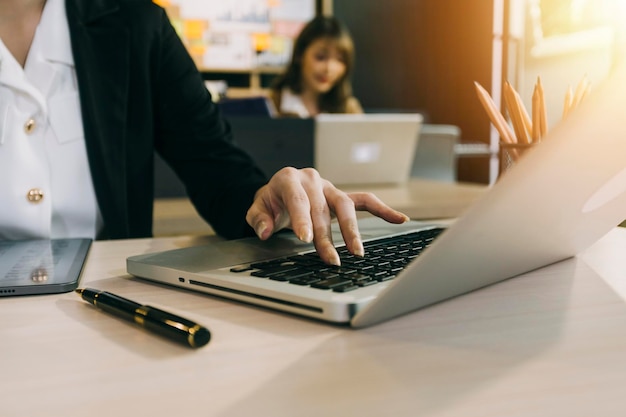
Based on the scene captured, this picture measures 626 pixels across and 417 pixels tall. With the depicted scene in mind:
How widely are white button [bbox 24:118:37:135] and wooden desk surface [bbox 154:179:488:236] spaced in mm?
365

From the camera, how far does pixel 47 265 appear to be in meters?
0.59

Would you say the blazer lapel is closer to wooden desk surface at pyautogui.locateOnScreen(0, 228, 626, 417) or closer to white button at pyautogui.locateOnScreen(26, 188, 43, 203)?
white button at pyautogui.locateOnScreen(26, 188, 43, 203)

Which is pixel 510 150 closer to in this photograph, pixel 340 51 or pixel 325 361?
pixel 325 361

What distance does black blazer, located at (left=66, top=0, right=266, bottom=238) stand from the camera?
3.20 ft

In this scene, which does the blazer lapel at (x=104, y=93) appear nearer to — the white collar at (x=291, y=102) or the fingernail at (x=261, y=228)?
the fingernail at (x=261, y=228)

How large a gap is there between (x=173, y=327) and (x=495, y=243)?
0.20 metres

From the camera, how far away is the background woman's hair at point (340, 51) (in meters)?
3.28

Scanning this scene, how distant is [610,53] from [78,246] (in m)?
0.89

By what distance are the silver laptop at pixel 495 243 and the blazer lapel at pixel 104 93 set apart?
0.45m

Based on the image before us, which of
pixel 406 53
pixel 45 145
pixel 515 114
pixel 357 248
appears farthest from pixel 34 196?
pixel 406 53

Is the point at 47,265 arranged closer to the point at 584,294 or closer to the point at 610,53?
the point at 584,294

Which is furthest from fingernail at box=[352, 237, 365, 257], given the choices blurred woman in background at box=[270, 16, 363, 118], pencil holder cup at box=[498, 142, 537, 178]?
blurred woman in background at box=[270, 16, 363, 118]

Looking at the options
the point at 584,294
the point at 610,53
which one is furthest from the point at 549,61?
the point at 584,294

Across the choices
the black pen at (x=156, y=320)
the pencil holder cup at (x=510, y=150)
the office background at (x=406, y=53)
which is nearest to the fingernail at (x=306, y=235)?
the black pen at (x=156, y=320)
